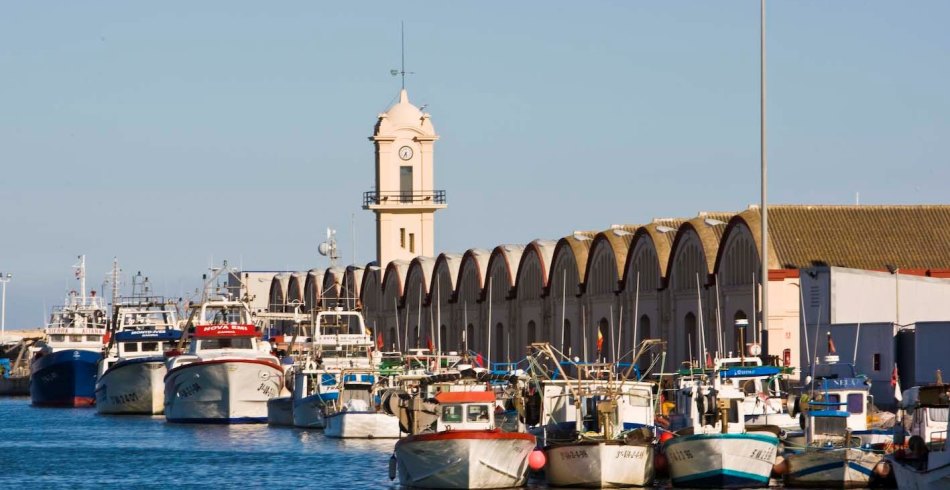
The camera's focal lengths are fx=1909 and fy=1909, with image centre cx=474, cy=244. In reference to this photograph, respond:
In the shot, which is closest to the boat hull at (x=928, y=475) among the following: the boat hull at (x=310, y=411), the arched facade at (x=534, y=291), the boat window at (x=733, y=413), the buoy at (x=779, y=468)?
the buoy at (x=779, y=468)

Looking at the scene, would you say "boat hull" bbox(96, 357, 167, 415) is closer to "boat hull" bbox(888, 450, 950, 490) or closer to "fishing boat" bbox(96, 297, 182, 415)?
"fishing boat" bbox(96, 297, 182, 415)

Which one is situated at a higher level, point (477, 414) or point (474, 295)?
point (474, 295)

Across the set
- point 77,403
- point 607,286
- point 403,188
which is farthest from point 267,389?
point 403,188

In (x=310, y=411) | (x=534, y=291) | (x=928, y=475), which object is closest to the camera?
(x=928, y=475)

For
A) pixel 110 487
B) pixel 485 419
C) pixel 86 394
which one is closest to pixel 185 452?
pixel 110 487

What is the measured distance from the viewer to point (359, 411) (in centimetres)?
6800

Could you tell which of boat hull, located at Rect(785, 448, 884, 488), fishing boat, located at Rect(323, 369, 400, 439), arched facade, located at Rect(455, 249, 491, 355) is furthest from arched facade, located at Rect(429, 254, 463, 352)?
boat hull, located at Rect(785, 448, 884, 488)

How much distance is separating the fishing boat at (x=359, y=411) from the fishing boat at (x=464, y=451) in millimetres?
19860

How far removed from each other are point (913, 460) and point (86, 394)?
233 feet

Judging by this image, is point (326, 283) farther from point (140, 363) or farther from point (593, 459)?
point (593, 459)

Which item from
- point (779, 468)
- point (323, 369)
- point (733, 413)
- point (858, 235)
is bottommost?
point (779, 468)

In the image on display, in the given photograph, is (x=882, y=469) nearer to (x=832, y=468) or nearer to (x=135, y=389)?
(x=832, y=468)

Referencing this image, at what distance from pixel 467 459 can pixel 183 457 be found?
19045 millimetres

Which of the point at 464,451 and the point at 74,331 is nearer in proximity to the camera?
the point at 464,451
